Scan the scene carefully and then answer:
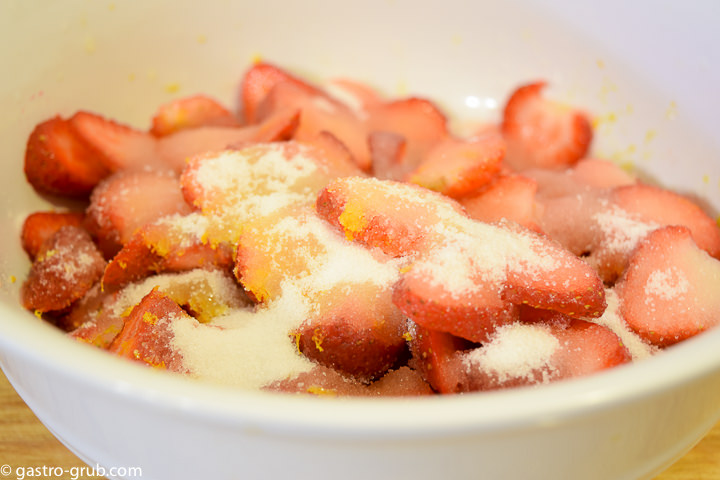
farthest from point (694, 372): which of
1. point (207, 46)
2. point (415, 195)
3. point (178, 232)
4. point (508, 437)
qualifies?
point (207, 46)

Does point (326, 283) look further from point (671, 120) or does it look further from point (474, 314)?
point (671, 120)

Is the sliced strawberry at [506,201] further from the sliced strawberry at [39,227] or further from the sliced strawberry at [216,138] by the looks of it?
the sliced strawberry at [39,227]

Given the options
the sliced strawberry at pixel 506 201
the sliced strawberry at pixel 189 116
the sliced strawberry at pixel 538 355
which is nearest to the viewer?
the sliced strawberry at pixel 538 355

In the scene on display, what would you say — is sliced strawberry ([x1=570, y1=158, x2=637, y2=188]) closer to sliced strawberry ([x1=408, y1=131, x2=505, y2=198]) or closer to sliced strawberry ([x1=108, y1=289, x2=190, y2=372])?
sliced strawberry ([x1=408, y1=131, x2=505, y2=198])

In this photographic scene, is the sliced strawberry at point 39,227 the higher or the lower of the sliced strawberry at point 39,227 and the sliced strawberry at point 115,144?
the lower

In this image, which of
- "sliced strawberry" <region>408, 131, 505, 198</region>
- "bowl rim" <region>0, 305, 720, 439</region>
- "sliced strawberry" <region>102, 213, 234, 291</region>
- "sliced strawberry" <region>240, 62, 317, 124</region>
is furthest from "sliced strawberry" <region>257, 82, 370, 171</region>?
"bowl rim" <region>0, 305, 720, 439</region>

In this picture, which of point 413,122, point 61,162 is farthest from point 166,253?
point 413,122


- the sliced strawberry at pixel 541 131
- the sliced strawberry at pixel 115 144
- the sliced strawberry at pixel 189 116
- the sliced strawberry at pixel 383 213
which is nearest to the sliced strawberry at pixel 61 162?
the sliced strawberry at pixel 115 144
